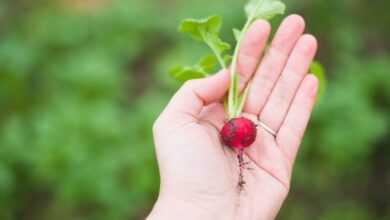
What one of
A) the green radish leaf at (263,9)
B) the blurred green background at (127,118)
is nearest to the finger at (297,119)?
the green radish leaf at (263,9)

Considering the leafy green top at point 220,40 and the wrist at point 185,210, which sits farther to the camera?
the leafy green top at point 220,40

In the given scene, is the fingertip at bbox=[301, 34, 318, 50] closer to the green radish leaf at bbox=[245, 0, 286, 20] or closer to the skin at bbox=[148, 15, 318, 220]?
the skin at bbox=[148, 15, 318, 220]

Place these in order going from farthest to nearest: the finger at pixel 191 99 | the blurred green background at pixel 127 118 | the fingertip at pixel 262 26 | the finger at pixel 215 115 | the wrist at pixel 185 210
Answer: the blurred green background at pixel 127 118 < the fingertip at pixel 262 26 < the finger at pixel 215 115 < the finger at pixel 191 99 < the wrist at pixel 185 210

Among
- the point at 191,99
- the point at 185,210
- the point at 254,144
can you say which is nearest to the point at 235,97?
the point at 254,144

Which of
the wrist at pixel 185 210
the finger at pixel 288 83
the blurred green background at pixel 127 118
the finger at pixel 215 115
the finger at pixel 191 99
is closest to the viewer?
the wrist at pixel 185 210

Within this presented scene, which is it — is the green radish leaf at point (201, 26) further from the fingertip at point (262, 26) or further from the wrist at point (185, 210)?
the wrist at point (185, 210)

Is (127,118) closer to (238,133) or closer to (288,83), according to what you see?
(288,83)

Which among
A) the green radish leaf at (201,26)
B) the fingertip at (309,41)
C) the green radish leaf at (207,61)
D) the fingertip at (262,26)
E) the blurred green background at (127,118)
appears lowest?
the blurred green background at (127,118)
